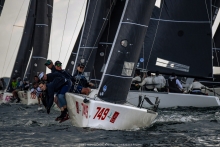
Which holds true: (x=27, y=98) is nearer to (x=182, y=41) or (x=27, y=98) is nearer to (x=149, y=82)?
(x=149, y=82)

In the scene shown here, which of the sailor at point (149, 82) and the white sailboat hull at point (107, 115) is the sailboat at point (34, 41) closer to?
the sailor at point (149, 82)

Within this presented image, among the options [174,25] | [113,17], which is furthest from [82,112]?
[113,17]

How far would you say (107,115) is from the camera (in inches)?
420

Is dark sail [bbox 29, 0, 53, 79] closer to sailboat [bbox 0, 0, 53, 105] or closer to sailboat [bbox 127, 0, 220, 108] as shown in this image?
sailboat [bbox 0, 0, 53, 105]

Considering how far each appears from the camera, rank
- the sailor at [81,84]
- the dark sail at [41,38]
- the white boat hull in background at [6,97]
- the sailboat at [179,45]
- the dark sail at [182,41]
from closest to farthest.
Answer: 1. the sailor at [81,84]
2. the sailboat at [179,45]
3. the dark sail at [182,41]
4. the white boat hull in background at [6,97]
5. the dark sail at [41,38]

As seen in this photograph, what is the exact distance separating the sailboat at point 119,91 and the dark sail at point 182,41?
739cm

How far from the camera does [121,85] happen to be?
11758mm

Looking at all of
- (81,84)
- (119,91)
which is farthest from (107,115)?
(81,84)

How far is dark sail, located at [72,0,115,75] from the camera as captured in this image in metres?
22.4

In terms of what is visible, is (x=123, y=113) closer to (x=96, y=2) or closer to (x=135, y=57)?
(x=135, y=57)

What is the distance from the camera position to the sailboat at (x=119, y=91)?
10703 millimetres

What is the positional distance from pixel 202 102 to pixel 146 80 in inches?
97.3

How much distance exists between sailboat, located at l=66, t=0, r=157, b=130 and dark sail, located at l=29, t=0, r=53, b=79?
69.6 feet

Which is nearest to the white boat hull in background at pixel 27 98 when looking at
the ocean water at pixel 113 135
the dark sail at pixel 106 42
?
the dark sail at pixel 106 42
